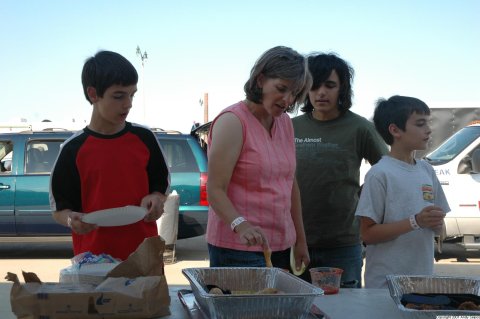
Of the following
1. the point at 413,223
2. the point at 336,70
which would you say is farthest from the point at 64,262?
the point at 413,223

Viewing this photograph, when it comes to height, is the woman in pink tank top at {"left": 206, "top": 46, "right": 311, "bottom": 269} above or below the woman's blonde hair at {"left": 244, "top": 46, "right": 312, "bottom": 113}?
below

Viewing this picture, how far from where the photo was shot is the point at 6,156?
28.1 feet

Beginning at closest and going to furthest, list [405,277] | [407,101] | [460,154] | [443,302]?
[443,302], [405,277], [407,101], [460,154]

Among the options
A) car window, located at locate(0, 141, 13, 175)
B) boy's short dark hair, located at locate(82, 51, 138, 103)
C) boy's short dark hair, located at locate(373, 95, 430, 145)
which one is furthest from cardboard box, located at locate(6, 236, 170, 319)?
car window, located at locate(0, 141, 13, 175)

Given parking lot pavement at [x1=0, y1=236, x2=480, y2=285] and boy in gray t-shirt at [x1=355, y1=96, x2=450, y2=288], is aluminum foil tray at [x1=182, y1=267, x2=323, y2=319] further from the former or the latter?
parking lot pavement at [x1=0, y1=236, x2=480, y2=285]

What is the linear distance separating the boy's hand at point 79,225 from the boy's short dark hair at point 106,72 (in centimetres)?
47

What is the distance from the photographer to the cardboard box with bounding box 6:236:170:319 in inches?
69.9

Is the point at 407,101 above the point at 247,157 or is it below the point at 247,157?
above

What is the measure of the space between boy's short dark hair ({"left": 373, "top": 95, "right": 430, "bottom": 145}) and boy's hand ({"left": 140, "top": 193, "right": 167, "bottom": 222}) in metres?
1.16

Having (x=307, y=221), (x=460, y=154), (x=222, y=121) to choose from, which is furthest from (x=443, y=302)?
(x=460, y=154)

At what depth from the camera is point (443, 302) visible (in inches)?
76.4

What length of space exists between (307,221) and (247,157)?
0.78 meters

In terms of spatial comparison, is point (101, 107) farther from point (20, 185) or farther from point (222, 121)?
point (20, 185)

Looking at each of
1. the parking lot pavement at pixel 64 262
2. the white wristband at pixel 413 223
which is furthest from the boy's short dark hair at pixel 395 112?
the parking lot pavement at pixel 64 262
